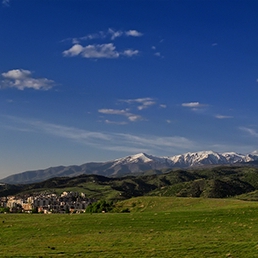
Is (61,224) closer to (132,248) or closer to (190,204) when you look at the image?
(132,248)

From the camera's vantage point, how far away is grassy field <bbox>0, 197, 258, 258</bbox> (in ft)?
79.4

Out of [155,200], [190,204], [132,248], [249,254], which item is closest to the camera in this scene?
[249,254]

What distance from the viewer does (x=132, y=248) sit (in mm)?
25203

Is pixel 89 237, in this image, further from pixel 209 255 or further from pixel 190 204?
pixel 190 204

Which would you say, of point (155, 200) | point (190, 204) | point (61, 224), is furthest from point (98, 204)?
point (61, 224)

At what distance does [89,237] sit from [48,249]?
4820mm

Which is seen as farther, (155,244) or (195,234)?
(195,234)

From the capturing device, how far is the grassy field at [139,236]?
79.4ft

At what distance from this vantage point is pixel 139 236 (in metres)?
29.7

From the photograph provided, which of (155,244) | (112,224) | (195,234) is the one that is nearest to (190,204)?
(112,224)

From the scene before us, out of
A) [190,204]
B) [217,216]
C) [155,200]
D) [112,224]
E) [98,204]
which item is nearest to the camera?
[112,224]

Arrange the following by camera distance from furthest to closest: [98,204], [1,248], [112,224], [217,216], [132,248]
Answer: [98,204] → [217,216] → [112,224] → [1,248] → [132,248]

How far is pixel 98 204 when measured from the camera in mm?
76562

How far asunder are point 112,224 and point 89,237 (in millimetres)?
6359
